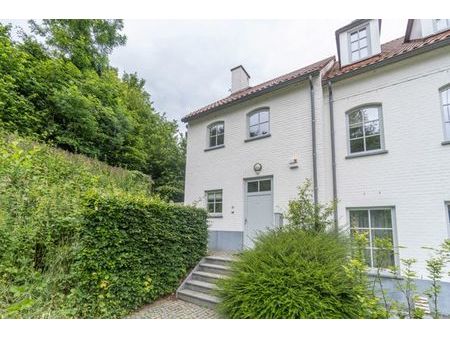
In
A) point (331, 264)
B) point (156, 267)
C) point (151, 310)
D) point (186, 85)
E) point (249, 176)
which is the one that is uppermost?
point (186, 85)

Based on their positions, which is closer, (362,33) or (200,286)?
(200,286)

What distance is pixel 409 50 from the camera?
588 centimetres

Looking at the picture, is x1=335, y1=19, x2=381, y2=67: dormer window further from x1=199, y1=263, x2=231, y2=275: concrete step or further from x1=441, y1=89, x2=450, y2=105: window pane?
x1=199, y1=263, x2=231, y2=275: concrete step

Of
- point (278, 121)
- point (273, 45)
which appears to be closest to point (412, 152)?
point (278, 121)

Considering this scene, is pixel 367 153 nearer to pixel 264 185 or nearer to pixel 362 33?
pixel 264 185

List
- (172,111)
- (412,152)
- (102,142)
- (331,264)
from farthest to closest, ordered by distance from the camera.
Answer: (172,111) < (102,142) < (412,152) < (331,264)

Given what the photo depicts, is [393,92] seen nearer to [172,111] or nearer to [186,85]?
[186,85]

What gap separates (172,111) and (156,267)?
17.5 m

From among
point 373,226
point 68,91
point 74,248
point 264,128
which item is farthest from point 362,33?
point 68,91

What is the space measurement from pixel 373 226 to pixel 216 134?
242 inches

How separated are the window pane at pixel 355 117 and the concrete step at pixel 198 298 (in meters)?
5.97

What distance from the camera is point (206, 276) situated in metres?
5.43

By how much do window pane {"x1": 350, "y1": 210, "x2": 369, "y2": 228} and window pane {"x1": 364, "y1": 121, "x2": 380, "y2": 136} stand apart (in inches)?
85.0

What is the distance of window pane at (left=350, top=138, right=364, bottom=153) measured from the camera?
6.48 meters
